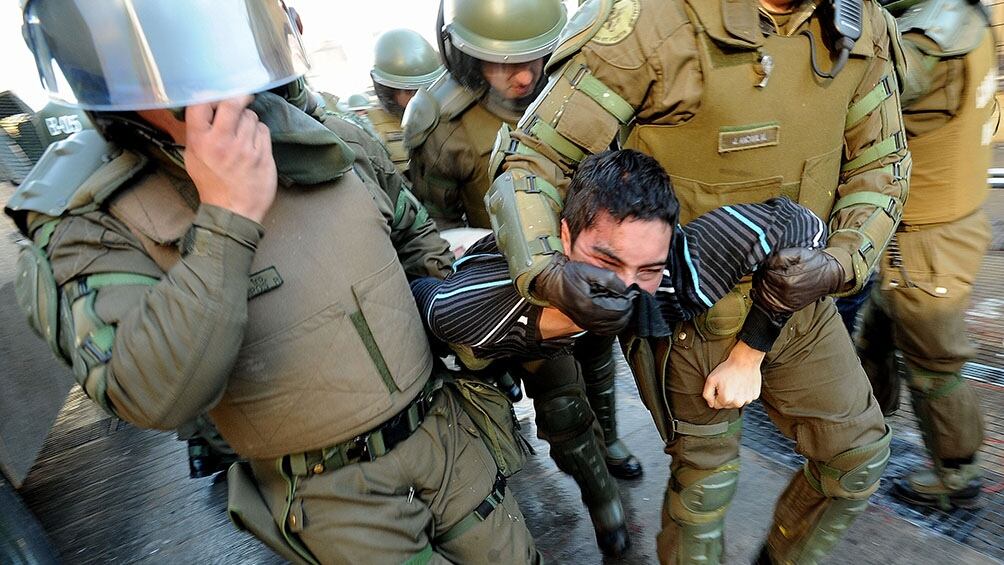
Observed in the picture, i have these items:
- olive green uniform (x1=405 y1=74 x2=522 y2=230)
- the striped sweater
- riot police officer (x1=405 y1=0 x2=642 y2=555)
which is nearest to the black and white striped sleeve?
the striped sweater

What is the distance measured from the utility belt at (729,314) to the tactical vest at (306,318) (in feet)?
2.77

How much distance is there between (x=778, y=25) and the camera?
1.65 m

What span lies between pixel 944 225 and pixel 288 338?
90.0 inches

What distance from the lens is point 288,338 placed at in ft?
4.24

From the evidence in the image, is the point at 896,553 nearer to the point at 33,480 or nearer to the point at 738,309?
the point at 738,309

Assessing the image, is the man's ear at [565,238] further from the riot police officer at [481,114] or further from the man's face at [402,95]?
the man's face at [402,95]

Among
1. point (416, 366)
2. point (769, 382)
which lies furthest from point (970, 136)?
point (416, 366)

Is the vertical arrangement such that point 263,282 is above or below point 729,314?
above

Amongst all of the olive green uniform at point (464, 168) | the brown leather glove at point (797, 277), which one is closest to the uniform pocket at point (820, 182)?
the brown leather glove at point (797, 277)

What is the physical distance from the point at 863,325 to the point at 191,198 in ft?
9.34

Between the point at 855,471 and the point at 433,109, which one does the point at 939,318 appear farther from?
the point at 433,109

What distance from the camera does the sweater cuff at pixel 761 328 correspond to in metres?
1.61

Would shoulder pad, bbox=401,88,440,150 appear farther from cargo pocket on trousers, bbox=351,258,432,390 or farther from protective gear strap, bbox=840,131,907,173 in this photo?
protective gear strap, bbox=840,131,907,173

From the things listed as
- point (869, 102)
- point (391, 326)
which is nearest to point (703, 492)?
point (391, 326)
